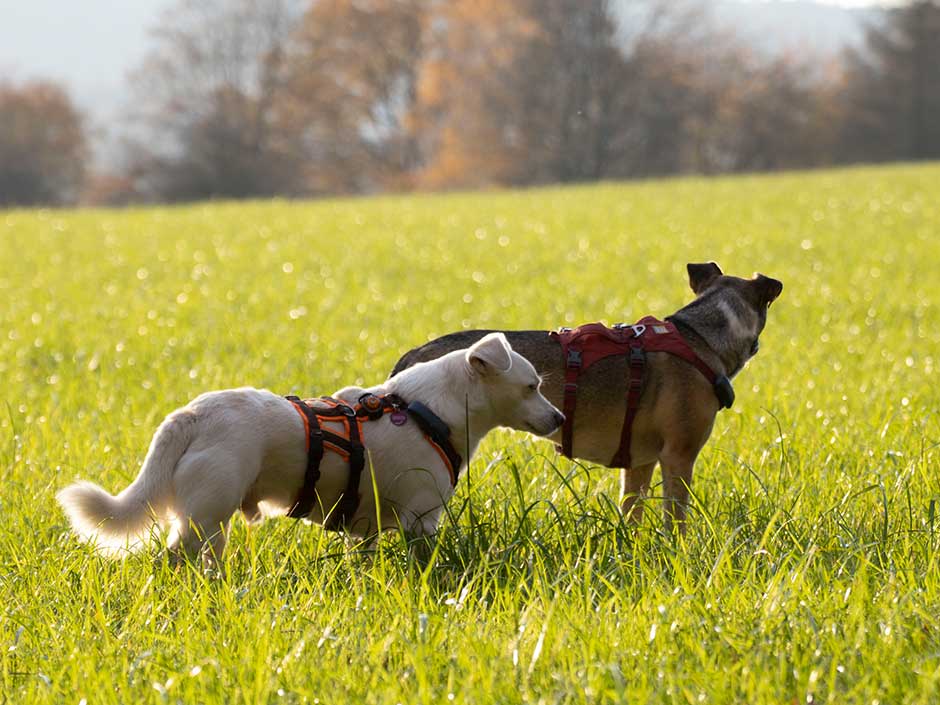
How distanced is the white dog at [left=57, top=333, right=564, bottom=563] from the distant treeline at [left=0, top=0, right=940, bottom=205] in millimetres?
49755

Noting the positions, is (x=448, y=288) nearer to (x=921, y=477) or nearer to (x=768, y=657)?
(x=921, y=477)

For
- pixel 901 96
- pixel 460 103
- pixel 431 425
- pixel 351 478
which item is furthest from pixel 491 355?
pixel 901 96

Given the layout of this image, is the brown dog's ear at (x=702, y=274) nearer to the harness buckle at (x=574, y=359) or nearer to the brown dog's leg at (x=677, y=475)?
the harness buckle at (x=574, y=359)

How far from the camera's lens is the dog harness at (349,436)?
14.1 ft

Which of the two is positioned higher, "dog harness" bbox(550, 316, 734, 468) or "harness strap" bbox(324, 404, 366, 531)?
"dog harness" bbox(550, 316, 734, 468)

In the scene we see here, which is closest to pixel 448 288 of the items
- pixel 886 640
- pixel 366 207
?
pixel 886 640

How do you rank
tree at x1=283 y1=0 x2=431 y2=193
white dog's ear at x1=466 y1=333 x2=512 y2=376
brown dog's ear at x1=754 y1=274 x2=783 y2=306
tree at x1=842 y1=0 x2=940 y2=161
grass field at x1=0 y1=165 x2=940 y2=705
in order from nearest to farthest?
1. grass field at x1=0 y1=165 x2=940 y2=705
2. white dog's ear at x1=466 y1=333 x2=512 y2=376
3. brown dog's ear at x1=754 y1=274 x2=783 y2=306
4. tree at x1=842 y1=0 x2=940 y2=161
5. tree at x1=283 y1=0 x2=431 y2=193

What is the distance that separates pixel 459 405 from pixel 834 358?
643cm

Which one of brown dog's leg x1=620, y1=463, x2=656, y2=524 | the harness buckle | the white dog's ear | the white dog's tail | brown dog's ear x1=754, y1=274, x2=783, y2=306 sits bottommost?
brown dog's leg x1=620, y1=463, x2=656, y2=524

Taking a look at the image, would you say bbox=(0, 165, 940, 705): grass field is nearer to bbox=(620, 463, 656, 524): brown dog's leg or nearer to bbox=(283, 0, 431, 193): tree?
bbox=(620, 463, 656, 524): brown dog's leg

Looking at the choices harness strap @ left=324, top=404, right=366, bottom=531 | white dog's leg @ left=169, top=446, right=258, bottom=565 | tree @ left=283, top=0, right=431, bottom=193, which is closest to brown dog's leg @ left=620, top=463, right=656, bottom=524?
harness strap @ left=324, top=404, right=366, bottom=531

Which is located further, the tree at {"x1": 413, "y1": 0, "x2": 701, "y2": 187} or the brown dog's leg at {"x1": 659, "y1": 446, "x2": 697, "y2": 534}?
the tree at {"x1": 413, "y1": 0, "x2": 701, "y2": 187}

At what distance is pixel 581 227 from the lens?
24547mm

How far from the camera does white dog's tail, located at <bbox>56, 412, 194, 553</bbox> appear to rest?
4.03 meters
